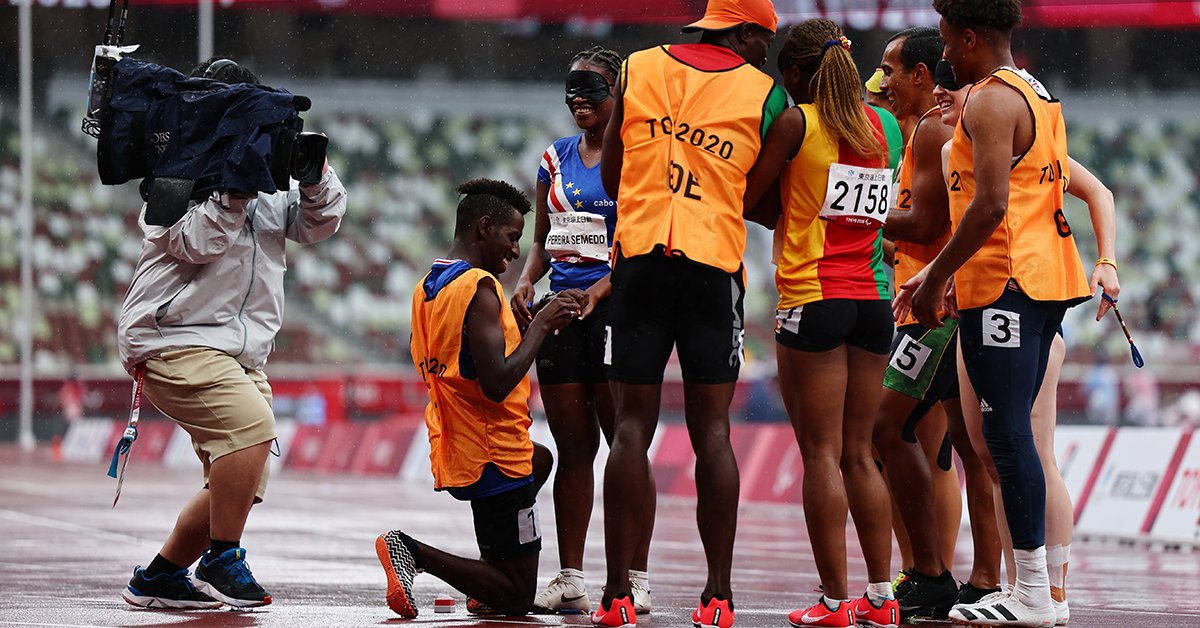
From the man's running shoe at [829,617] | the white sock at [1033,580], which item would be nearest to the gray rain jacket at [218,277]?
the man's running shoe at [829,617]

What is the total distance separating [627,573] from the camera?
17.0 feet

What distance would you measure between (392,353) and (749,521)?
18.0 m

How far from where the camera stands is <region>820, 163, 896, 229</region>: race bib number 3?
529 cm

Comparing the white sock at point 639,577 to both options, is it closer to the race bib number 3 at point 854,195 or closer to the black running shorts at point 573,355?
the black running shorts at point 573,355

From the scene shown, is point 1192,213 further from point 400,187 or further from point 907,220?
point 907,220

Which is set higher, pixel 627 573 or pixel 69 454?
pixel 627 573

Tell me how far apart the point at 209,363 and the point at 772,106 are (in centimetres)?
240

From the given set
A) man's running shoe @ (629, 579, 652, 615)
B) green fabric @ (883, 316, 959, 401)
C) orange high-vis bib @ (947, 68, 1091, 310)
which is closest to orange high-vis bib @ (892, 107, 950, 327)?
green fabric @ (883, 316, 959, 401)

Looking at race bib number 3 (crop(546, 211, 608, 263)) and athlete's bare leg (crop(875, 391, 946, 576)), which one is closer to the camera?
athlete's bare leg (crop(875, 391, 946, 576))

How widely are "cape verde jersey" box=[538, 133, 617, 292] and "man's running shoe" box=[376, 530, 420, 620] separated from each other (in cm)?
125

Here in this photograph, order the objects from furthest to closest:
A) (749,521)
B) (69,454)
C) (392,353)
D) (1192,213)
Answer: (1192,213), (392,353), (69,454), (749,521)

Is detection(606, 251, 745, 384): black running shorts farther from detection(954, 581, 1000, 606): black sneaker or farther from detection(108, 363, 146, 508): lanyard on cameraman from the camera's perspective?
detection(108, 363, 146, 508): lanyard on cameraman

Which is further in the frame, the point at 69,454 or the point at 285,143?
the point at 69,454

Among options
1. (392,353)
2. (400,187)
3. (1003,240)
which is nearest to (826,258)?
(1003,240)
